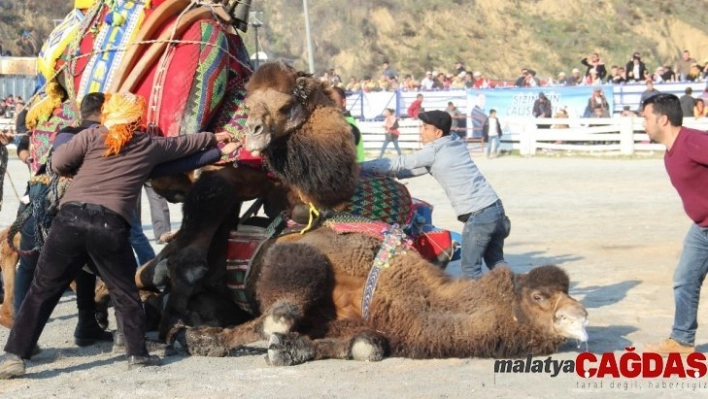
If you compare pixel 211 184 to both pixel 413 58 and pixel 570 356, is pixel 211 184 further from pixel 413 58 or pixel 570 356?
pixel 413 58

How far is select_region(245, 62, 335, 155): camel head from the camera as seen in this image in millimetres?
6695

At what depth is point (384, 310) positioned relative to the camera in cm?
666

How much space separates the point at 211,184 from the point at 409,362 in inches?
69.1

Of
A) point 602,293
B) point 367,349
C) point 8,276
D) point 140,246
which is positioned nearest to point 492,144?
point 602,293

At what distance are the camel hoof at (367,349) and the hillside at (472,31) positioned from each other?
1847 inches

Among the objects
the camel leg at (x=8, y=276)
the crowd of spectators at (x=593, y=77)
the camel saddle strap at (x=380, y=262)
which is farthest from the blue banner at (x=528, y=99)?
the camel saddle strap at (x=380, y=262)

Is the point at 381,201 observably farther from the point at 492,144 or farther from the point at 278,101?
the point at 492,144

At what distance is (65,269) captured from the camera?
654 cm

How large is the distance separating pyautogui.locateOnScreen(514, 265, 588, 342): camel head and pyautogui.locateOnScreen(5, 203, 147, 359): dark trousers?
91.0 inches

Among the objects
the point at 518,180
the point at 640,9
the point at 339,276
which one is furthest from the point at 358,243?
the point at 640,9

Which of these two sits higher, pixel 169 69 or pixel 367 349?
pixel 169 69

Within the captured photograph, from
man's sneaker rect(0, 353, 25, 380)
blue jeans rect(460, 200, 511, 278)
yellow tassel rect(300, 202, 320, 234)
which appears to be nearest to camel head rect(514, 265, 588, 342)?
yellow tassel rect(300, 202, 320, 234)

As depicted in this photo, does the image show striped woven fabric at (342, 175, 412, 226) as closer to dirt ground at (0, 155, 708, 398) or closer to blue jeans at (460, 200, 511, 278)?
blue jeans at (460, 200, 511, 278)

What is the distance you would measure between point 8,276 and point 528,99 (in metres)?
24.0
